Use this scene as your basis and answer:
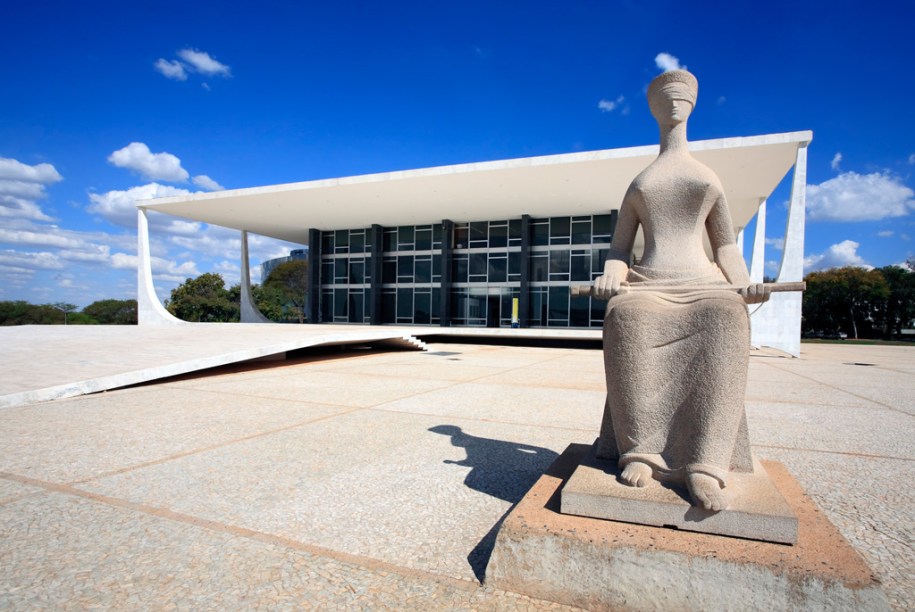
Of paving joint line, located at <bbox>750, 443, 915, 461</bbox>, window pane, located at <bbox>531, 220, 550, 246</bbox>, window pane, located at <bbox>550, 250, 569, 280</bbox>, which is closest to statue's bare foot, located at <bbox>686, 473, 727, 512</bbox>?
paving joint line, located at <bbox>750, 443, 915, 461</bbox>

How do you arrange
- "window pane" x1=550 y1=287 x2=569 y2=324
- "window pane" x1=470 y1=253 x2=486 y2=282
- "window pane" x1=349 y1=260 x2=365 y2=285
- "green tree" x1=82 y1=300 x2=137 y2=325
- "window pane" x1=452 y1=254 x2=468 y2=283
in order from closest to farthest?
"window pane" x1=550 y1=287 x2=569 y2=324, "window pane" x1=470 y1=253 x2=486 y2=282, "window pane" x1=452 y1=254 x2=468 y2=283, "window pane" x1=349 y1=260 x2=365 y2=285, "green tree" x1=82 y1=300 x2=137 y2=325

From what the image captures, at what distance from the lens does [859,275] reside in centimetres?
4794

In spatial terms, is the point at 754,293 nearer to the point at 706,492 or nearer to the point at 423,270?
the point at 706,492

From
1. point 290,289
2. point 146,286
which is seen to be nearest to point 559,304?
point 146,286

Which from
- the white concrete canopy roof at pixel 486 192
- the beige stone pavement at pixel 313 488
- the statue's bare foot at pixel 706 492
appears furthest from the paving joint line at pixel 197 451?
the white concrete canopy roof at pixel 486 192

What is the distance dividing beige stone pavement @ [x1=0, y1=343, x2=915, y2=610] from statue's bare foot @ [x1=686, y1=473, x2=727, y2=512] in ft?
2.87

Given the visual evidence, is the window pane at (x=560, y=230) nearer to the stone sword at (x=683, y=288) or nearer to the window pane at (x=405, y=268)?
the window pane at (x=405, y=268)

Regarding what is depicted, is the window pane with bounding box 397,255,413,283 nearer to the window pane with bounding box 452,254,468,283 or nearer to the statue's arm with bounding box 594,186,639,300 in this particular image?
the window pane with bounding box 452,254,468,283

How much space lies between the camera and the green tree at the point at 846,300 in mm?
47281

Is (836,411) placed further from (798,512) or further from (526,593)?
(526,593)

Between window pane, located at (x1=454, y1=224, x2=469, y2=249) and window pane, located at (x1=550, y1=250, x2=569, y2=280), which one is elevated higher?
window pane, located at (x1=454, y1=224, x2=469, y2=249)

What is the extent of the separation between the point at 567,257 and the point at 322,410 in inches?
867

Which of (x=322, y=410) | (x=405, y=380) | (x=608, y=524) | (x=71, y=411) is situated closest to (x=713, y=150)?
(x=405, y=380)

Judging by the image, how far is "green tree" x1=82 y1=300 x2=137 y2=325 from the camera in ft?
168
